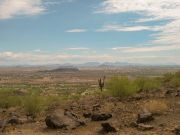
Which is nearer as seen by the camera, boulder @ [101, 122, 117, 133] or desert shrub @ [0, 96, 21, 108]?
boulder @ [101, 122, 117, 133]

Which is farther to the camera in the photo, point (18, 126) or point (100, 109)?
point (100, 109)

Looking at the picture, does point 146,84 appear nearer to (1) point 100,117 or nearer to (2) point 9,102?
(2) point 9,102

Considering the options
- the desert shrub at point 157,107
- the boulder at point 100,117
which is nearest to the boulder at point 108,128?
the boulder at point 100,117

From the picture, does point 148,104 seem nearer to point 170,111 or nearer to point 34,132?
point 170,111

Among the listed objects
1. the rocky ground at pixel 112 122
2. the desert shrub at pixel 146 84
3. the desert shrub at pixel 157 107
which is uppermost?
the desert shrub at pixel 146 84

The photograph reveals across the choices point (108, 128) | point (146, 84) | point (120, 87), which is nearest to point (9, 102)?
point (120, 87)

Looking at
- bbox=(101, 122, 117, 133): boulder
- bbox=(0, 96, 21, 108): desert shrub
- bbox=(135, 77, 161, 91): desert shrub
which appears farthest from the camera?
bbox=(135, 77, 161, 91): desert shrub

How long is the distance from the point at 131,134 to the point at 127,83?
13.0m

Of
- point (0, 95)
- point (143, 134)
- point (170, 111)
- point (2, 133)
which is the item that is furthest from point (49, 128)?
point (0, 95)

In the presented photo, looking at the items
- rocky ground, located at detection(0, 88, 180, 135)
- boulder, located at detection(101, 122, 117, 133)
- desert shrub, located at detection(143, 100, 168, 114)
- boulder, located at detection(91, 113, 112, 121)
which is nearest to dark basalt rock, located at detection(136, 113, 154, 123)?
rocky ground, located at detection(0, 88, 180, 135)

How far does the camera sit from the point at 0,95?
130 ft

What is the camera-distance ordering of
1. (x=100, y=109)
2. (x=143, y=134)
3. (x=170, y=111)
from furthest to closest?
1. (x=100, y=109)
2. (x=170, y=111)
3. (x=143, y=134)

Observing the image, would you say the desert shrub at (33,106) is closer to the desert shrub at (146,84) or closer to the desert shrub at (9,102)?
the desert shrub at (9,102)

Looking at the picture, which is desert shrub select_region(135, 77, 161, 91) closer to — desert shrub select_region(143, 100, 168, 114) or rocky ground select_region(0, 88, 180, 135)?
rocky ground select_region(0, 88, 180, 135)
